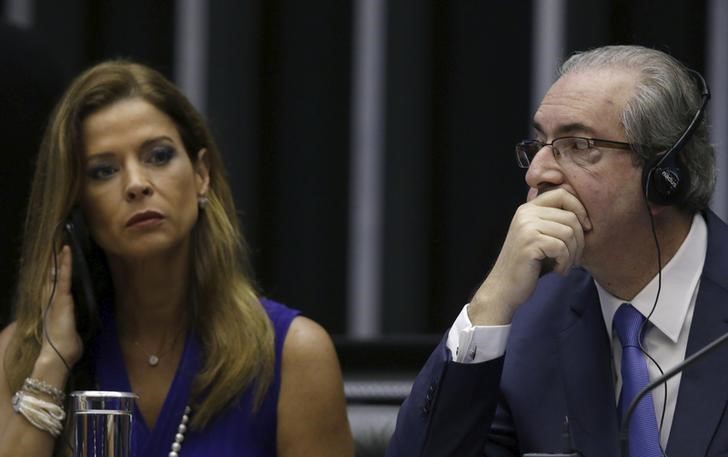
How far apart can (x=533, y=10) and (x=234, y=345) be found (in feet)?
5.22

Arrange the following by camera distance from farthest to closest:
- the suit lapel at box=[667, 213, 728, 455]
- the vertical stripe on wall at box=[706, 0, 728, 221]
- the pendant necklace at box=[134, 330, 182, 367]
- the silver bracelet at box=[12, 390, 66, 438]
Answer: the vertical stripe on wall at box=[706, 0, 728, 221] < the pendant necklace at box=[134, 330, 182, 367] < the silver bracelet at box=[12, 390, 66, 438] < the suit lapel at box=[667, 213, 728, 455]

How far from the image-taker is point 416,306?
12.3ft

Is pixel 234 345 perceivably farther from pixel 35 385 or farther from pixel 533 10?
pixel 533 10

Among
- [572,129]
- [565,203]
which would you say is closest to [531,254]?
[565,203]

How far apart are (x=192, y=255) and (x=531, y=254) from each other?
0.84 meters

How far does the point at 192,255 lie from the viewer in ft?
8.66

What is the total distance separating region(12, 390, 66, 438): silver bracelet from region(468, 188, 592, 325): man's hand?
807mm

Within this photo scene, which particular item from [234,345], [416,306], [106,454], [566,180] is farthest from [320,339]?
[416,306]

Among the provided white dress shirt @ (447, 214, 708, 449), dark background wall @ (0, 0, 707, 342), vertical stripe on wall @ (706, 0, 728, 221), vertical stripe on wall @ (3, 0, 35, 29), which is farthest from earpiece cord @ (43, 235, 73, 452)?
vertical stripe on wall @ (706, 0, 728, 221)

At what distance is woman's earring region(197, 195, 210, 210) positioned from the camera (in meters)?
2.62

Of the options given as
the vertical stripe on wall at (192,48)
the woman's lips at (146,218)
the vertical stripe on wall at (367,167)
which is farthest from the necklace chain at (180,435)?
the vertical stripe on wall at (192,48)

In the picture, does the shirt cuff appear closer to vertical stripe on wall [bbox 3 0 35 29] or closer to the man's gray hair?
the man's gray hair

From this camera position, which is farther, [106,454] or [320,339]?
[320,339]

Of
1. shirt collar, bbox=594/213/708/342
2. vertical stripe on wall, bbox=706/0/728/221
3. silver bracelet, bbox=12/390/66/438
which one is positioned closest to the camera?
shirt collar, bbox=594/213/708/342
